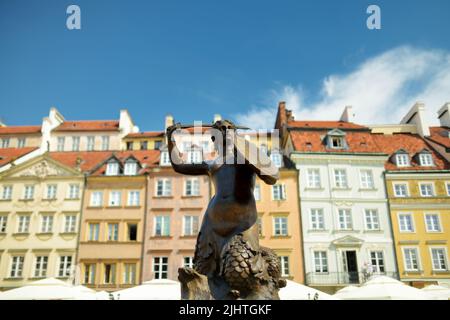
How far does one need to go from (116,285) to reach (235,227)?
88.9 ft

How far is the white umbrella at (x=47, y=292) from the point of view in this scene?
1533cm

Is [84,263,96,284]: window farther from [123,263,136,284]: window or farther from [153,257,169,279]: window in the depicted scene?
[153,257,169,279]: window

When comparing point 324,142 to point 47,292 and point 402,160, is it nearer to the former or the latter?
point 402,160

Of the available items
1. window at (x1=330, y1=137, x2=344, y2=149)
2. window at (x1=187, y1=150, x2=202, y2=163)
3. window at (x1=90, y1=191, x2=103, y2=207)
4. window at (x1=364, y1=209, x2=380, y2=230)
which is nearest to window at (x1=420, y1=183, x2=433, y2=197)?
window at (x1=364, y1=209, x2=380, y2=230)

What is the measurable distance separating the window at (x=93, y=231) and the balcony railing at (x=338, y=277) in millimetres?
16038

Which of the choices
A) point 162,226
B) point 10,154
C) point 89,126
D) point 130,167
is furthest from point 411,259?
point 10,154

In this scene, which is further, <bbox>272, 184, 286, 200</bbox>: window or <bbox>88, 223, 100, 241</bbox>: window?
<bbox>272, 184, 286, 200</bbox>: window

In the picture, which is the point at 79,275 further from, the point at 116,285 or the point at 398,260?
the point at 398,260

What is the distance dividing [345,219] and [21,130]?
122ft

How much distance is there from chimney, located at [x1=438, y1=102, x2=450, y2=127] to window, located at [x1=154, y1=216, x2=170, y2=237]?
29.8 metres

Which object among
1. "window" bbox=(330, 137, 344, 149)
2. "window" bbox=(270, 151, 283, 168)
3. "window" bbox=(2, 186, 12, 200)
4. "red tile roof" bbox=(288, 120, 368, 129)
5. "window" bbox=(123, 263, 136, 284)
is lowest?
"window" bbox=(123, 263, 136, 284)

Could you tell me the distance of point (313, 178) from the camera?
31.9 metres

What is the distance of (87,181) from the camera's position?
107 feet

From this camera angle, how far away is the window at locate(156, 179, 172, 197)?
3206 centimetres
